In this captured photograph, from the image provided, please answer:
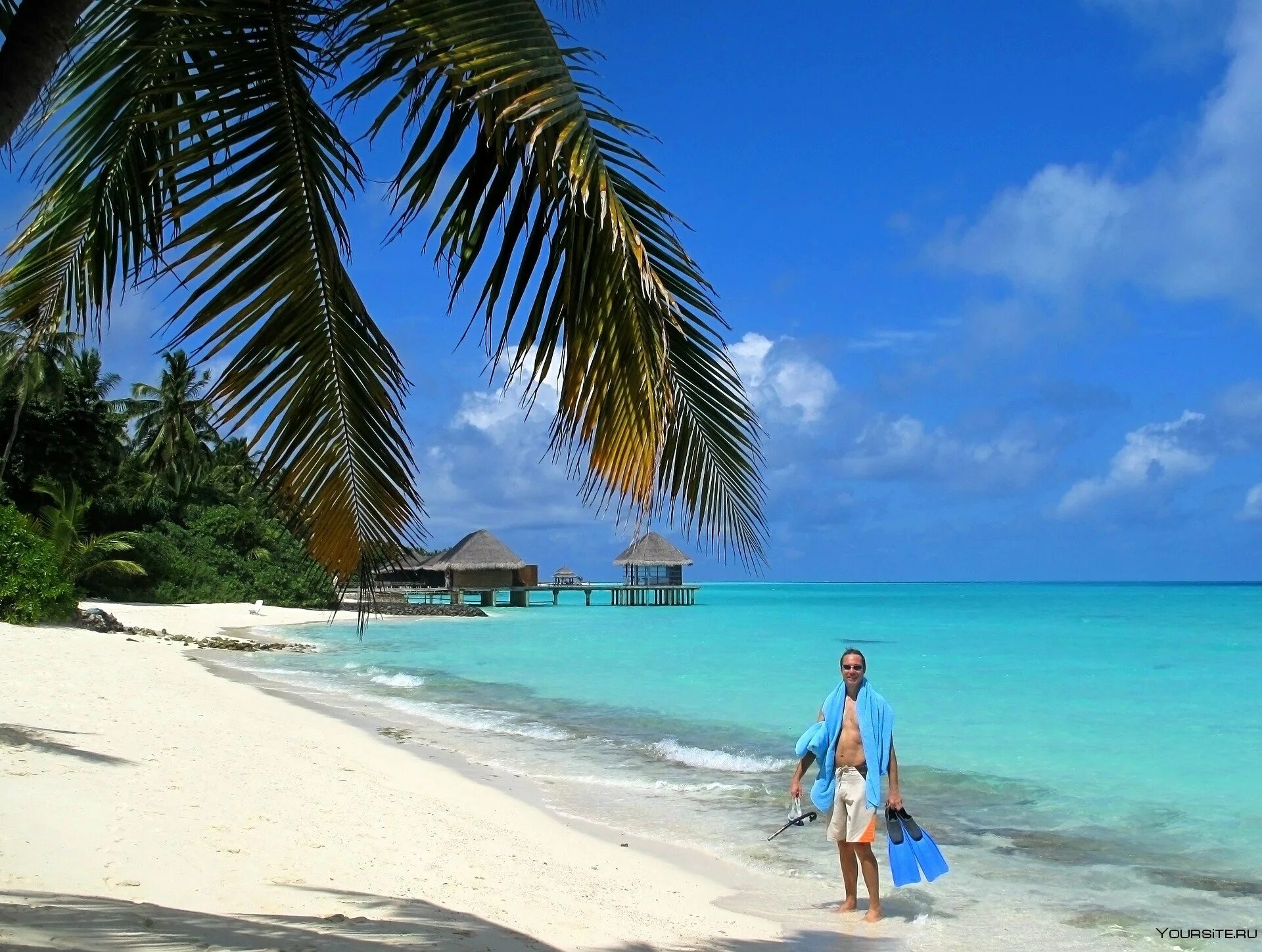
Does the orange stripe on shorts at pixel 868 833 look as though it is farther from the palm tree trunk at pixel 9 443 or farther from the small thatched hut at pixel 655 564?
the small thatched hut at pixel 655 564

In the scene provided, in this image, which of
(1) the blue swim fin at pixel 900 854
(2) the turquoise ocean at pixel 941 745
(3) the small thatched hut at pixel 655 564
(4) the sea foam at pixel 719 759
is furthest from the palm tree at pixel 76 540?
(3) the small thatched hut at pixel 655 564

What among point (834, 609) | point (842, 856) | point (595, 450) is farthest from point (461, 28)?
point (834, 609)

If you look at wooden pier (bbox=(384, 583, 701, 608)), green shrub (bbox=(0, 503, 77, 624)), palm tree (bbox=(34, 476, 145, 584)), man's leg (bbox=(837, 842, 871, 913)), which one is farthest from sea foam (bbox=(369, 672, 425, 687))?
wooden pier (bbox=(384, 583, 701, 608))

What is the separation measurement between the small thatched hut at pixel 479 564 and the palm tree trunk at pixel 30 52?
4677 centimetres

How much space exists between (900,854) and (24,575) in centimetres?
1705

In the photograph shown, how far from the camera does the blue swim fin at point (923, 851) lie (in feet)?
17.5

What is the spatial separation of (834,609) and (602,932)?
66.0m

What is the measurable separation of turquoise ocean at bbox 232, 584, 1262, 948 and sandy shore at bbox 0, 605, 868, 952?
117cm

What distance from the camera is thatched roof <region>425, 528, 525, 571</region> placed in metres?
48.9

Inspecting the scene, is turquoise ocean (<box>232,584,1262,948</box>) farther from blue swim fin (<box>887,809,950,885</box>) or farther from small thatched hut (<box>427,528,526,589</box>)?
small thatched hut (<box>427,528,526,589</box>)

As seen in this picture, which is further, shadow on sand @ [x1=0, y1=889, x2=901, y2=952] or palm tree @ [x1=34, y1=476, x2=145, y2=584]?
palm tree @ [x1=34, y1=476, x2=145, y2=584]

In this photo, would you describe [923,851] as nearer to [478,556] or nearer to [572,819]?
[572,819]

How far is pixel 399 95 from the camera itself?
2.70 metres

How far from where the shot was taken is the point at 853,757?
538 cm
